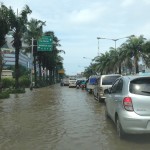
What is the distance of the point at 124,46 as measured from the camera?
55.0 m

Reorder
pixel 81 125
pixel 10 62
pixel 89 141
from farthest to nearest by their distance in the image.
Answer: pixel 10 62
pixel 81 125
pixel 89 141

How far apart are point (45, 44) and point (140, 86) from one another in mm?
45654

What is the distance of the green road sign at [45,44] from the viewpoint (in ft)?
177

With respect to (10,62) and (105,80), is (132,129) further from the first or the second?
(10,62)

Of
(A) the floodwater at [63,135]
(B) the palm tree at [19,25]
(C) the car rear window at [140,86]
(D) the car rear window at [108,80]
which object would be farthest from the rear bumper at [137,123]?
(B) the palm tree at [19,25]

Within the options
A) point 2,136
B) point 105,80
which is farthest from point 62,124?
point 105,80

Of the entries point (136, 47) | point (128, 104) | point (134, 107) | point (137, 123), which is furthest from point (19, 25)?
point (137, 123)

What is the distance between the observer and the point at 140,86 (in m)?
9.16

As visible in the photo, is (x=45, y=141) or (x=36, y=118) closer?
(x=45, y=141)

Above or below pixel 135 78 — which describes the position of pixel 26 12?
above

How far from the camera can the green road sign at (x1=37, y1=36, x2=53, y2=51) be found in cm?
5391

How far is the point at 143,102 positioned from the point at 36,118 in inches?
255

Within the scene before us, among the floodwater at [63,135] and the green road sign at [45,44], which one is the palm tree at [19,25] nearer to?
the green road sign at [45,44]

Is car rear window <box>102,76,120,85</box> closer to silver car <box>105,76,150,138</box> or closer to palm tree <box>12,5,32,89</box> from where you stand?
silver car <box>105,76,150,138</box>
